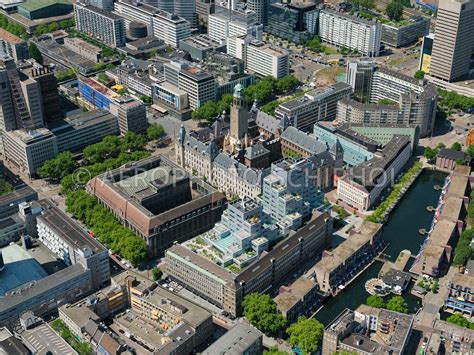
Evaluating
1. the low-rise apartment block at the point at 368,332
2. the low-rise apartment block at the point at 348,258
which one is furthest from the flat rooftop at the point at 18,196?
the low-rise apartment block at the point at 368,332

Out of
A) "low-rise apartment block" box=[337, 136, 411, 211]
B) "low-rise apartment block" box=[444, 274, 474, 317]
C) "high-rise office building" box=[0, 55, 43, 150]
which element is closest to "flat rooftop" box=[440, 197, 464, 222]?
"low-rise apartment block" box=[337, 136, 411, 211]

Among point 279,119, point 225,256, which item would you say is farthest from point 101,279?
point 279,119

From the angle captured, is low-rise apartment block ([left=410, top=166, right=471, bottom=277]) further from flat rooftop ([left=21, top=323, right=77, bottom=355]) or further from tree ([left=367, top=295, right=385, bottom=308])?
flat rooftop ([left=21, top=323, right=77, bottom=355])

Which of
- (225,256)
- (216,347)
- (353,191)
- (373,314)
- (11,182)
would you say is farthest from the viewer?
(11,182)

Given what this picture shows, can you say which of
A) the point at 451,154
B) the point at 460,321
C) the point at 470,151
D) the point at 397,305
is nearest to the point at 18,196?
the point at 397,305

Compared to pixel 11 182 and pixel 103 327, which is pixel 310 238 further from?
pixel 11 182

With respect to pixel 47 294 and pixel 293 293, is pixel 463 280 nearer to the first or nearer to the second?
pixel 293 293
